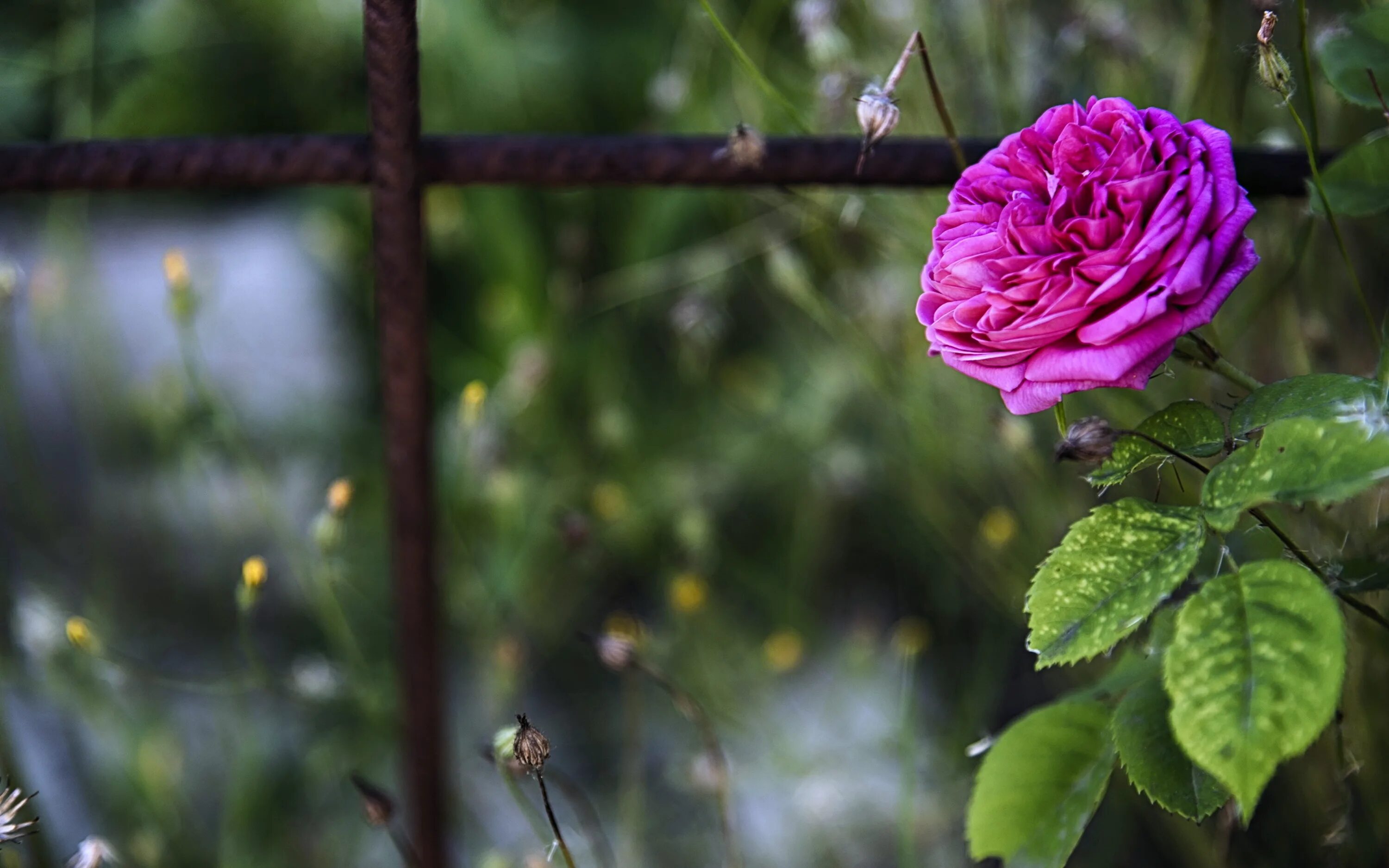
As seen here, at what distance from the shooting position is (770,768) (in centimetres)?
86

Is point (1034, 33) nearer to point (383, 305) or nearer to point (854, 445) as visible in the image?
point (854, 445)

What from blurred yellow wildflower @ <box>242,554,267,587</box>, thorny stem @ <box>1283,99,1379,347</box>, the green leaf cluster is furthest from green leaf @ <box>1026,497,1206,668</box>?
blurred yellow wildflower @ <box>242,554,267,587</box>

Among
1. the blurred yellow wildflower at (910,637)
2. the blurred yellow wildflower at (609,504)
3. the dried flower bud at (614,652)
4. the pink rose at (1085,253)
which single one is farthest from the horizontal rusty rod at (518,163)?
the blurred yellow wildflower at (609,504)

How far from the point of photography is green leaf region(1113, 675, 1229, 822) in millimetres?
316

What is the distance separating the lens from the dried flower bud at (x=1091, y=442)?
1.10 feet

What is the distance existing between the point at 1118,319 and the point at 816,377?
732 mm

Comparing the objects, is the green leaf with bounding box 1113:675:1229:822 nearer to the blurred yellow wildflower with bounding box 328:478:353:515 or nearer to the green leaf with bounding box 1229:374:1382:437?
the green leaf with bounding box 1229:374:1382:437

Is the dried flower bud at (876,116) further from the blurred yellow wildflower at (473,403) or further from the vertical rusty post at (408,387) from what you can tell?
the blurred yellow wildflower at (473,403)

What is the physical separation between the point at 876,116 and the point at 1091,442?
0.16 metres

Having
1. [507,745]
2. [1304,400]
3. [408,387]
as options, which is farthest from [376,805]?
[1304,400]

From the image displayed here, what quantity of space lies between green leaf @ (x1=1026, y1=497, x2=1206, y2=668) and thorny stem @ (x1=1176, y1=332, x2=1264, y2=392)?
72 mm

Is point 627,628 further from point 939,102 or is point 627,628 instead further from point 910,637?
point 939,102

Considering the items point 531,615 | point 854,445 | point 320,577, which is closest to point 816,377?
point 854,445

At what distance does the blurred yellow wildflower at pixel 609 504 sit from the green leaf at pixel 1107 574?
61 cm
